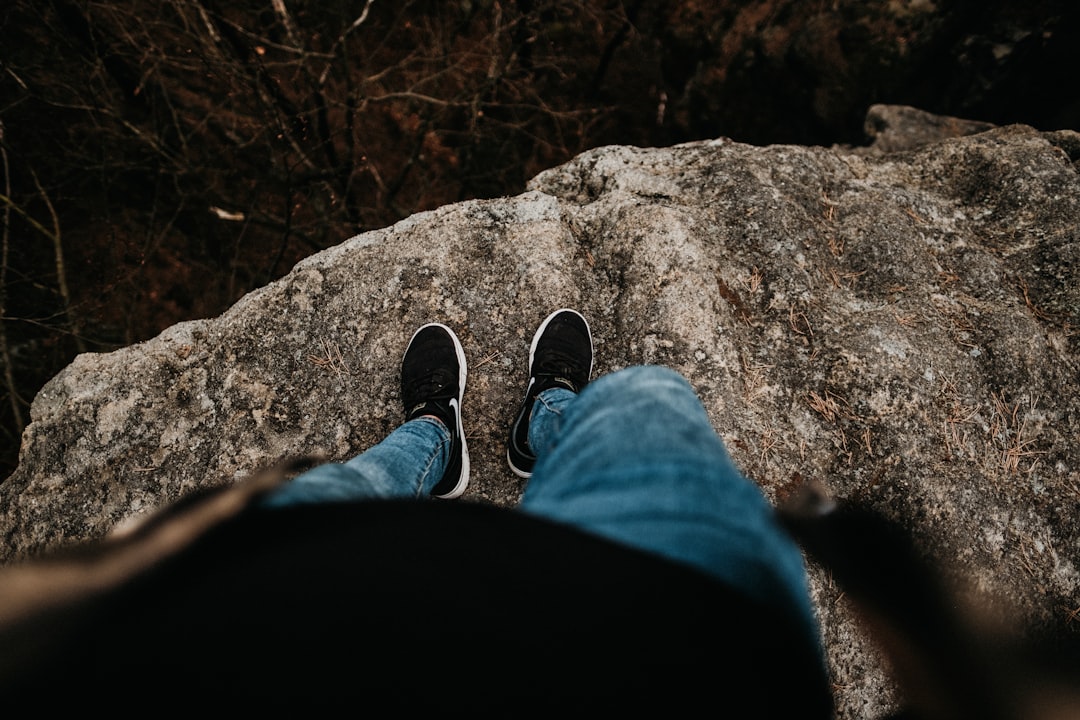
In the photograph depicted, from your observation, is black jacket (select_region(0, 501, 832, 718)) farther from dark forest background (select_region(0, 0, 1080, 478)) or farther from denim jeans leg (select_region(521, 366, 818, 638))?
dark forest background (select_region(0, 0, 1080, 478))

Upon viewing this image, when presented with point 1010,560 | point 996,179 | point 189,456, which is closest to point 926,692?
point 1010,560

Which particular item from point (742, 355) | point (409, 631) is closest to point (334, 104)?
point (742, 355)

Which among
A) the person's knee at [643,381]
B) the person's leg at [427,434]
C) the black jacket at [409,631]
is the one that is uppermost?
the black jacket at [409,631]

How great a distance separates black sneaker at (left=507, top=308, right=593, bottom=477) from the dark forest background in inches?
101

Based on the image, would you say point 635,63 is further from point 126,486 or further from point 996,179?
point 126,486

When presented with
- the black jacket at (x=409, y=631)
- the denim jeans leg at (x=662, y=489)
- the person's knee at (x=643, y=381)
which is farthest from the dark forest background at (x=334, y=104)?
the black jacket at (x=409, y=631)

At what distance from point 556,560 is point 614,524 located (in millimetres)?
177

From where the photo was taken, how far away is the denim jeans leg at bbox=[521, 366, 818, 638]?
2.72 ft

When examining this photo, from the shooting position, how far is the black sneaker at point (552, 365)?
1828 millimetres

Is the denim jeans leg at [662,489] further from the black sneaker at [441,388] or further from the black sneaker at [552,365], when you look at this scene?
the black sneaker at [441,388]

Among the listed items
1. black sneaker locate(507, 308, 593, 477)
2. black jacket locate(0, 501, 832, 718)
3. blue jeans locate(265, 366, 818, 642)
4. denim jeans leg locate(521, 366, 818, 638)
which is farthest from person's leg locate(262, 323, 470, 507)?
black jacket locate(0, 501, 832, 718)

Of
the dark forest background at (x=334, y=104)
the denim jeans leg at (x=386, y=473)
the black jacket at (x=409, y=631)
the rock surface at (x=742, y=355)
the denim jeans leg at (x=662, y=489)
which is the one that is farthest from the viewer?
the dark forest background at (x=334, y=104)

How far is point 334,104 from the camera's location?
3.52 meters

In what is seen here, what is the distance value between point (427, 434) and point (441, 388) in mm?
176
